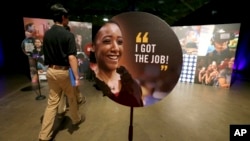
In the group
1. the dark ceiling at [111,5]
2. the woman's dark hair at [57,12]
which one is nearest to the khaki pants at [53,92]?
the woman's dark hair at [57,12]

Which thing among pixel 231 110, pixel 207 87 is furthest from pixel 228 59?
pixel 231 110

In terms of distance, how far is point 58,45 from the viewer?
1.84m

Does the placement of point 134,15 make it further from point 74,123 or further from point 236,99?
point 236,99

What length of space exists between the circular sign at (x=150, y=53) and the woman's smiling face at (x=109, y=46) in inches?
A: 1.1

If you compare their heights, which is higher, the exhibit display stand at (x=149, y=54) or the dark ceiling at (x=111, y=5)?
the dark ceiling at (x=111, y=5)

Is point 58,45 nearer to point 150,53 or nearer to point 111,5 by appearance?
point 150,53

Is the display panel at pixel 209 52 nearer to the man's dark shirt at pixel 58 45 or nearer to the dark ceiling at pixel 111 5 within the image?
the dark ceiling at pixel 111 5

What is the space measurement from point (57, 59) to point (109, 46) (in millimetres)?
1112

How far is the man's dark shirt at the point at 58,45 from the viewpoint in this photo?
183 cm

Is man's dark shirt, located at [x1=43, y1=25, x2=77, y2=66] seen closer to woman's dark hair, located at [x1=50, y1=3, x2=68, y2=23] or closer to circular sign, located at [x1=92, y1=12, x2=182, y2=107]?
woman's dark hair, located at [x1=50, y1=3, x2=68, y2=23]

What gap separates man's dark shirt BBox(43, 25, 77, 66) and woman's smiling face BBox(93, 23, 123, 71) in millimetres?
925

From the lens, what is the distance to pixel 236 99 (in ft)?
12.0

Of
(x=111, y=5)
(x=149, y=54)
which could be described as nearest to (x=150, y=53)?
(x=149, y=54)

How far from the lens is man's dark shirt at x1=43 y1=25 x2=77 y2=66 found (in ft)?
5.99
